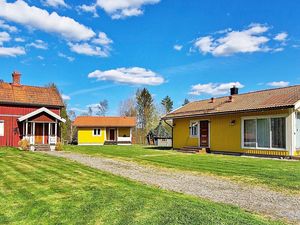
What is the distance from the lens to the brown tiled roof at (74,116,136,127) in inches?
1570

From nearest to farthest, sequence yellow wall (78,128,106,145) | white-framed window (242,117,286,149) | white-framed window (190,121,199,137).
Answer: white-framed window (242,117,286,149) → white-framed window (190,121,199,137) → yellow wall (78,128,106,145)

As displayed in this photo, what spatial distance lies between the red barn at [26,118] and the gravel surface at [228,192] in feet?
51.4

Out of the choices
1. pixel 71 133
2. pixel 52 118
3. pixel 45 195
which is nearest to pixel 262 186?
pixel 45 195

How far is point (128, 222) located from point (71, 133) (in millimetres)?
45188

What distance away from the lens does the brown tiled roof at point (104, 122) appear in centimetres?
3989

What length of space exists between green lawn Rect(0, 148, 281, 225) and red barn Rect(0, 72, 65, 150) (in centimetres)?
1671

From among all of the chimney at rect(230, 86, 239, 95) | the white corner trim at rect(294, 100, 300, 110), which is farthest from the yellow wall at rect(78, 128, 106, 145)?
the white corner trim at rect(294, 100, 300, 110)

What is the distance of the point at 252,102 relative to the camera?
1920 cm

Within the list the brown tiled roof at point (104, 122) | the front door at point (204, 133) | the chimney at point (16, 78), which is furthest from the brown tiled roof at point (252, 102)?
the brown tiled roof at point (104, 122)

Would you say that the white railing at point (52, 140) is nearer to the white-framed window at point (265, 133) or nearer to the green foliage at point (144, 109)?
the white-framed window at point (265, 133)

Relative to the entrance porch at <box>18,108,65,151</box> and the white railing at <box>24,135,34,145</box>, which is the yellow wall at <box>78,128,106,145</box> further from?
the white railing at <box>24,135,34,145</box>

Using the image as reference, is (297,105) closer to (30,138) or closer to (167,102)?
(30,138)

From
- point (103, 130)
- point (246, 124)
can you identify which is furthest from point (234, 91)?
point (103, 130)

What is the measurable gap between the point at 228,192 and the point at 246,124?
11833 mm
